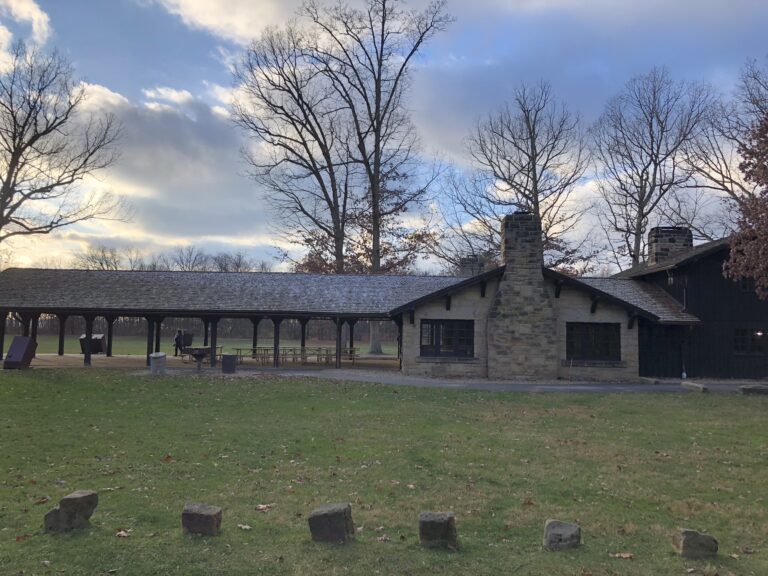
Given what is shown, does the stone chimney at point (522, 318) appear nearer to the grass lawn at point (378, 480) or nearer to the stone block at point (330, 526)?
the grass lawn at point (378, 480)

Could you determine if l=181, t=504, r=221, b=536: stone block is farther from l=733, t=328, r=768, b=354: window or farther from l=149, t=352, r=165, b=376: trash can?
l=733, t=328, r=768, b=354: window

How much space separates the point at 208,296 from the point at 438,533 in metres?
20.7

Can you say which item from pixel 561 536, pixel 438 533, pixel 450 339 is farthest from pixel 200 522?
pixel 450 339

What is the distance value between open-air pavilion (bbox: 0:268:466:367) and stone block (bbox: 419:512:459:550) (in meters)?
16.6

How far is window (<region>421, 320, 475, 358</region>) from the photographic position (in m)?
22.0

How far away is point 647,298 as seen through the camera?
24.2 m

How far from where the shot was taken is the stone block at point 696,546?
15.9 ft

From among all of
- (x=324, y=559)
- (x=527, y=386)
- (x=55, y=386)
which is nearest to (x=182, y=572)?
(x=324, y=559)

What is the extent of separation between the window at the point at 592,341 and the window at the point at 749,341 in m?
4.89

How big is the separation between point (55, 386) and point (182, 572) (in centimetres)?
1328

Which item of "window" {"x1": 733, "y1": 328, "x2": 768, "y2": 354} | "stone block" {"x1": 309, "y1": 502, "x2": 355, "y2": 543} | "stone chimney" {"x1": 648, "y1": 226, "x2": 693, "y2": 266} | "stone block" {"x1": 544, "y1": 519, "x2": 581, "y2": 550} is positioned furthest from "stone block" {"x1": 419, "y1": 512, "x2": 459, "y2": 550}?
"stone chimney" {"x1": 648, "y1": 226, "x2": 693, "y2": 266}

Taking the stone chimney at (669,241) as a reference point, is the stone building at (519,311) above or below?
below

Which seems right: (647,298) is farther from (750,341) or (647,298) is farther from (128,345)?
(128,345)

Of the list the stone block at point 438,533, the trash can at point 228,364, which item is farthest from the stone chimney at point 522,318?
the stone block at point 438,533
